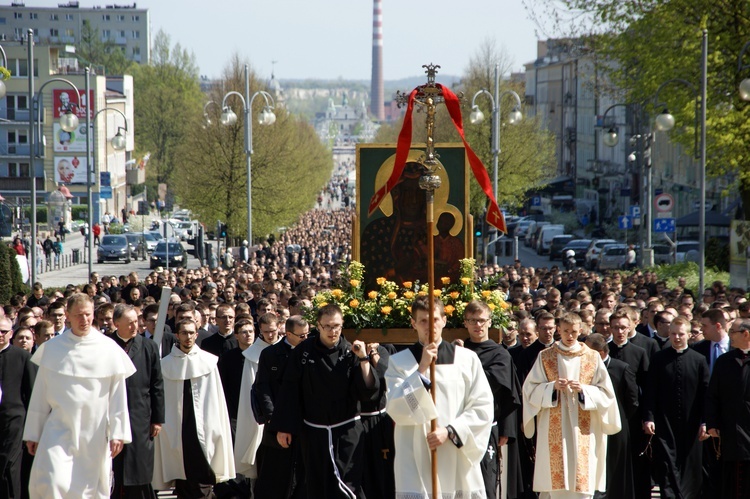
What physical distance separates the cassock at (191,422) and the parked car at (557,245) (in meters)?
43.4

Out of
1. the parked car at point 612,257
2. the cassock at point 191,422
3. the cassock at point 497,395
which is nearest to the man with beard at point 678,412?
the cassock at point 497,395

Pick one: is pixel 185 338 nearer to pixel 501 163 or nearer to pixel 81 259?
pixel 501 163

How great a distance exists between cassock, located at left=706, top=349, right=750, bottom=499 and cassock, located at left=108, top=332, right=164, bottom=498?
4.44 m

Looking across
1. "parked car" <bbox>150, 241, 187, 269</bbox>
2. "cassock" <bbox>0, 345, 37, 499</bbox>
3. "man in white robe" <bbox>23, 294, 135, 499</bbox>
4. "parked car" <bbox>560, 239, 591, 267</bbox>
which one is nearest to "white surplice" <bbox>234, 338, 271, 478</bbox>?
"cassock" <bbox>0, 345, 37, 499</bbox>

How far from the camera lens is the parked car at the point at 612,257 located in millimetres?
44375

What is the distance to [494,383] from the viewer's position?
9.80m

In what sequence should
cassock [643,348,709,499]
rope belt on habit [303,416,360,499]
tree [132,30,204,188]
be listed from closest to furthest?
rope belt on habit [303,416,360,499] → cassock [643,348,709,499] → tree [132,30,204,188]

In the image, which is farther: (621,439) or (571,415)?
(621,439)

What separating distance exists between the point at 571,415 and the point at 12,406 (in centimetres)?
442

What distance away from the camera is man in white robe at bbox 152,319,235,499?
35.6ft

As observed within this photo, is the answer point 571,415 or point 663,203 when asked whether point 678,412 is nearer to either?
point 571,415

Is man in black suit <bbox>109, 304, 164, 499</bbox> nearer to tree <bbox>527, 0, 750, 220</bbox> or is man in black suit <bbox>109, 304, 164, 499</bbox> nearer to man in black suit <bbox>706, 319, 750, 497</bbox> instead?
man in black suit <bbox>706, 319, 750, 497</bbox>

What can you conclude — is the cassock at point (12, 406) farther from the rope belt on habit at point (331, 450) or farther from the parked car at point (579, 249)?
the parked car at point (579, 249)

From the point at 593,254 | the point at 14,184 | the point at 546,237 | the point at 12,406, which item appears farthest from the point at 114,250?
the point at 12,406
